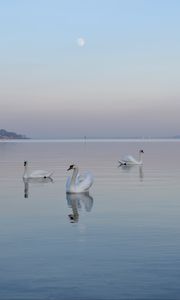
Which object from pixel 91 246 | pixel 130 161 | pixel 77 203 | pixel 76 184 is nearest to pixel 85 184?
pixel 76 184

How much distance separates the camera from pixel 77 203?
27.0m

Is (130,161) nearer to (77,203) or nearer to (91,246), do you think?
(77,203)

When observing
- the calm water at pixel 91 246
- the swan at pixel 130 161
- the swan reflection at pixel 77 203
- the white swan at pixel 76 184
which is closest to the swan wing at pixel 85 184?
the white swan at pixel 76 184

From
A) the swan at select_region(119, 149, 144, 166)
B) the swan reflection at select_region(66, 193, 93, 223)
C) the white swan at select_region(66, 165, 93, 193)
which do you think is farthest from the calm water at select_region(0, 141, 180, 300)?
the swan at select_region(119, 149, 144, 166)

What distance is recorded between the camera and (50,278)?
42.2 feet

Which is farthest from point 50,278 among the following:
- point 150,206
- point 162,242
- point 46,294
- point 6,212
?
point 150,206

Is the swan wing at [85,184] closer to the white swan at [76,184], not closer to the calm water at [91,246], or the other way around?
the white swan at [76,184]

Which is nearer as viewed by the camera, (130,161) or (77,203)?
(77,203)

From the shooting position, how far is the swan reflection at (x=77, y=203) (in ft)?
74.3

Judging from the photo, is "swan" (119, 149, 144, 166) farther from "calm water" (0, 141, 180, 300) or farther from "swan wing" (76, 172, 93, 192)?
"calm water" (0, 141, 180, 300)

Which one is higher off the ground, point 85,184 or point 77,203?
point 85,184

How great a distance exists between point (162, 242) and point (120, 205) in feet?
27.9

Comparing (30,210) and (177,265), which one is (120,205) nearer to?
(30,210)

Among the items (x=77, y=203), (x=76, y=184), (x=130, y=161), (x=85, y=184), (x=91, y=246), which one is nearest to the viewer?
(x=91, y=246)
